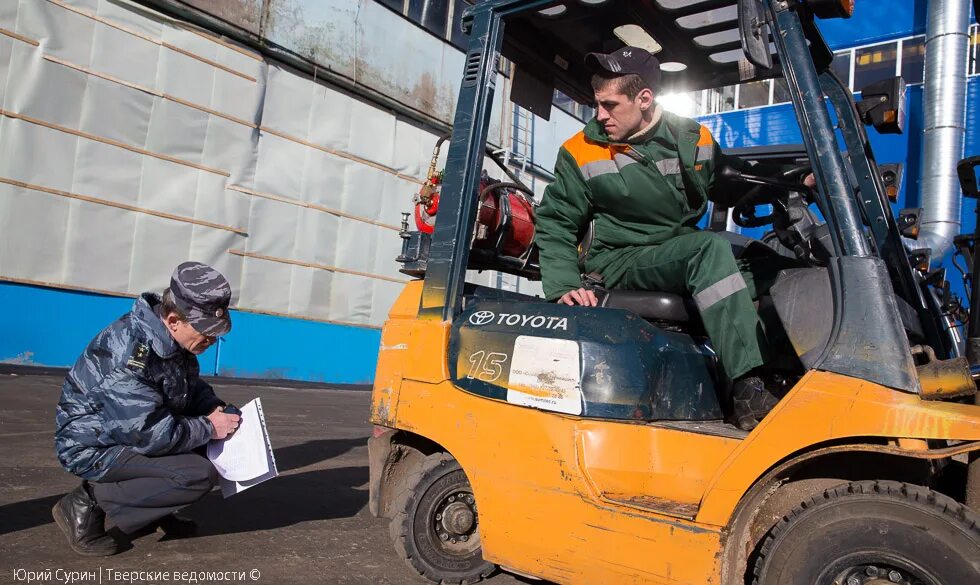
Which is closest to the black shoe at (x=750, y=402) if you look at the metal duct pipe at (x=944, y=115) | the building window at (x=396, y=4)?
the metal duct pipe at (x=944, y=115)

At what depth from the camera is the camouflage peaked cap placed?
11.2 feet

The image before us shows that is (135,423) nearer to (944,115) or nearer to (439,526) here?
(439,526)

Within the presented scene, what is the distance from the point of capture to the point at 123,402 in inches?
130

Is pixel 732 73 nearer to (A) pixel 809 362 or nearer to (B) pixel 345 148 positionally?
(A) pixel 809 362

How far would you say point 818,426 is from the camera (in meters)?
2.31

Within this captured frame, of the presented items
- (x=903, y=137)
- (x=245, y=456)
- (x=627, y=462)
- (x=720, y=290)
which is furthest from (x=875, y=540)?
(x=903, y=137)

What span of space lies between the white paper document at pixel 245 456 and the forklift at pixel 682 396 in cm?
53

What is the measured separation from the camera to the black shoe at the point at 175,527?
12.3 feet

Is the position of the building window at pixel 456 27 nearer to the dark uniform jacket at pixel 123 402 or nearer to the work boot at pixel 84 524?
the dark uniform jacket at pixel 123 402

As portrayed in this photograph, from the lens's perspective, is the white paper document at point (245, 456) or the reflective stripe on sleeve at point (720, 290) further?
the white paper document at point (245, 456)

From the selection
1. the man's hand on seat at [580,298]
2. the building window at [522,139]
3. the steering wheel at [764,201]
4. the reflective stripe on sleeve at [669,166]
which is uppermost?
the building window at [522,139]

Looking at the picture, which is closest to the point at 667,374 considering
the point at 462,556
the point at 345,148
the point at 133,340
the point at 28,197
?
the point at 462,556

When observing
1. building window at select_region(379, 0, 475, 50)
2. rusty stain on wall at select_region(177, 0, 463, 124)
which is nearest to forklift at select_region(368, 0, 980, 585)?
rusty stain on wall at select_region(177, 0, 463, 124)

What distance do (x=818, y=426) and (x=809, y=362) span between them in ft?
1.21
